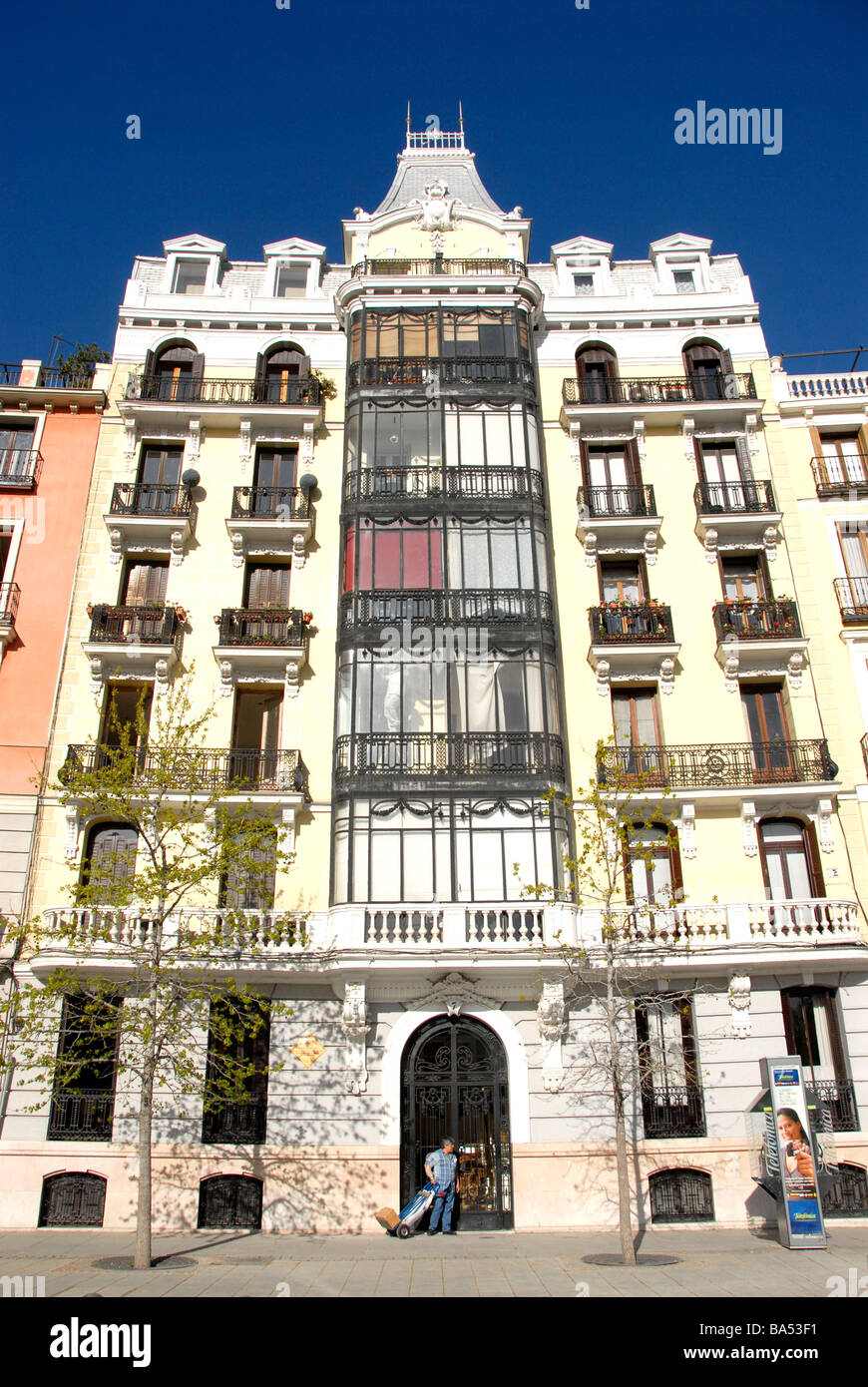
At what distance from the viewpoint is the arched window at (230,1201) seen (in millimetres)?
21969

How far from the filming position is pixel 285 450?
3120 centimetres

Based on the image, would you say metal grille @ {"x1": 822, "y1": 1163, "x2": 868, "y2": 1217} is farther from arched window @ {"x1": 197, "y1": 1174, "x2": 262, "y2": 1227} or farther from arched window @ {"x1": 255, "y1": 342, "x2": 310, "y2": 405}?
arched window @ {"x1": 255, "y1": 342, "x2": 310, "y2": 405}

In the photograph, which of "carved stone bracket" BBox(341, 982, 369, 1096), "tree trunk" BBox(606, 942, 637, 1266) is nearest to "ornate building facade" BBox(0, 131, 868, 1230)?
"carved stone bracket" BBox(341, 982, 369, 1096)

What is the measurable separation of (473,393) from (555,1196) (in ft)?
74.8

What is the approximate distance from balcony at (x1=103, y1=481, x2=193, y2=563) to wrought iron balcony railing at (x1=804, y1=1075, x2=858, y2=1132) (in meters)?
22.9

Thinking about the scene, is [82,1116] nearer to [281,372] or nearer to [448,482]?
[448,482]

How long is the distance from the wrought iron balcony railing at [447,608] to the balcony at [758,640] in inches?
205

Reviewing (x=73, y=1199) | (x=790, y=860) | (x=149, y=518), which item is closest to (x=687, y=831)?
(x=790, y=860)

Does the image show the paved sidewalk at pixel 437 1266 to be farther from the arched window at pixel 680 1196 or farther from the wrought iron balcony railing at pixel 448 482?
the wrought iron balcony railing at pixel 448 482

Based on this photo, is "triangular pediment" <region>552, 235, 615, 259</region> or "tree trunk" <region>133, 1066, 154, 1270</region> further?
"triangular pediment" <region>552, 235, 615, 259</region>

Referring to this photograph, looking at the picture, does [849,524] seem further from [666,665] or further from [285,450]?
[285,450]

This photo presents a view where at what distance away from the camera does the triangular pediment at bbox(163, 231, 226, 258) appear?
33438 millimetres

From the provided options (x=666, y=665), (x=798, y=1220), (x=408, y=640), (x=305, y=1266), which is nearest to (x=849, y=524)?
(x=666, y=665)

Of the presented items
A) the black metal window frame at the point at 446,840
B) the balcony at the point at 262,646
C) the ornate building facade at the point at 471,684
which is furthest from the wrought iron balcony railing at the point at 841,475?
the balcony at the point at 262,646
